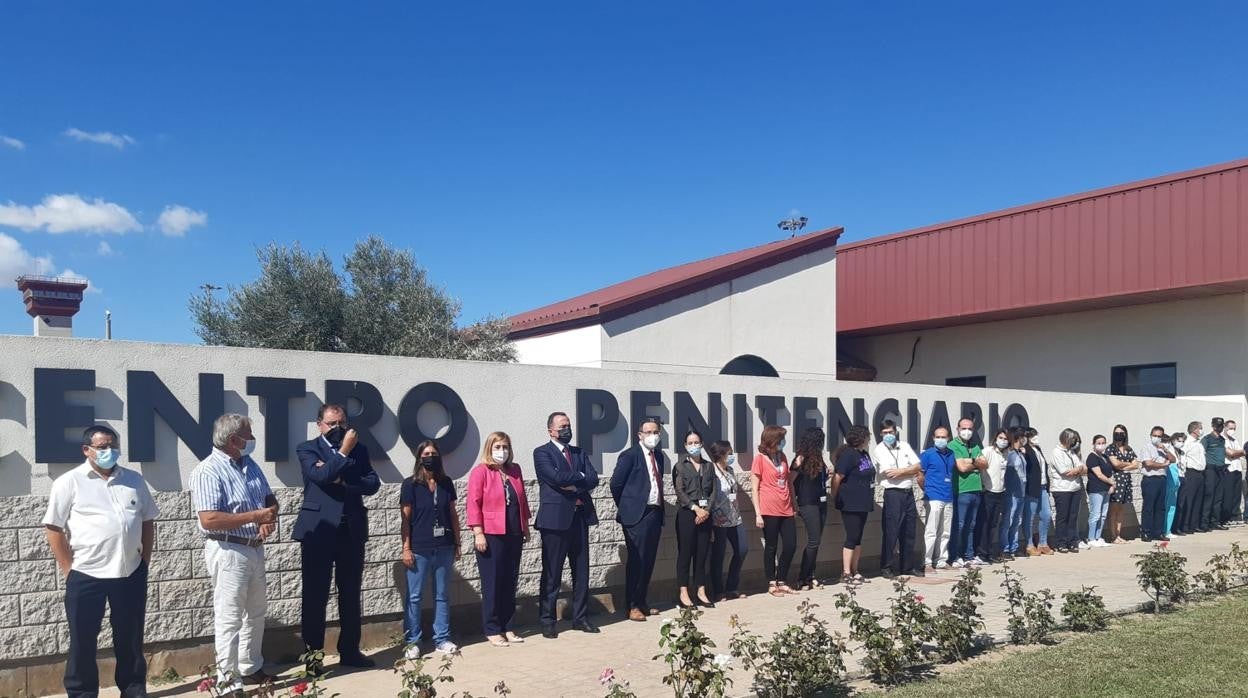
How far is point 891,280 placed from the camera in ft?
65.3

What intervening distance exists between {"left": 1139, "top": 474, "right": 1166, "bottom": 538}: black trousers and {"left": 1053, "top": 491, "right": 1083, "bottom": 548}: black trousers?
194cm

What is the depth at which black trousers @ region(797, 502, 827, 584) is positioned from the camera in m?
9.80

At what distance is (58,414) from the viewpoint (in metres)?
6.10

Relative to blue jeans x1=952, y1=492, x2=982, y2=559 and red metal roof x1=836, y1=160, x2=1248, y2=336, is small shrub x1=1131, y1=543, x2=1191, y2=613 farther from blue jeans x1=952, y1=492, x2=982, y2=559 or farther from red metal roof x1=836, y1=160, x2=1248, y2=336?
red metal roof x1=836, y1=160, x2=1248, y2=336

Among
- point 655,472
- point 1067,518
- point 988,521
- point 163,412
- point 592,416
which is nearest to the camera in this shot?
point 163,412

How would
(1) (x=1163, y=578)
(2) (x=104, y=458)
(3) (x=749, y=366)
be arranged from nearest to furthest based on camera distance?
(2) (x=104, y=458)
(1) (x=1163, y=578)
(3) (x=749, y=366)

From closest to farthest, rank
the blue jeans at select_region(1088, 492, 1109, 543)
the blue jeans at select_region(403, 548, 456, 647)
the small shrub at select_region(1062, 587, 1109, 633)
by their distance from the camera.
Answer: the blue jeans at select_region(403, 548, 456, 647) → the small shrub at select_region(1062, 587, 1109, 633) → the blue jeans at select_region(1088, 492, 1109, 543)

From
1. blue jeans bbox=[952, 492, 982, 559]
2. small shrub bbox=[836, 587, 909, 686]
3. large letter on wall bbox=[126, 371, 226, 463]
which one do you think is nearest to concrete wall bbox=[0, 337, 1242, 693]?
large letter on wall bbox=[126, 371, 226, 463]

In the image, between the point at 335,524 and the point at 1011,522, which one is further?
the point at 1011,522

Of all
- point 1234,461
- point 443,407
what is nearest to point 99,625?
point 443,407

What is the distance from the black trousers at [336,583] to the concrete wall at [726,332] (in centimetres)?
728

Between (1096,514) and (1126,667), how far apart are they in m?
8.00

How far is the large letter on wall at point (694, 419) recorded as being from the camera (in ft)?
30.9

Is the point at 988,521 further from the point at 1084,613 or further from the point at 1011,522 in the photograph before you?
the point at 1084,613
